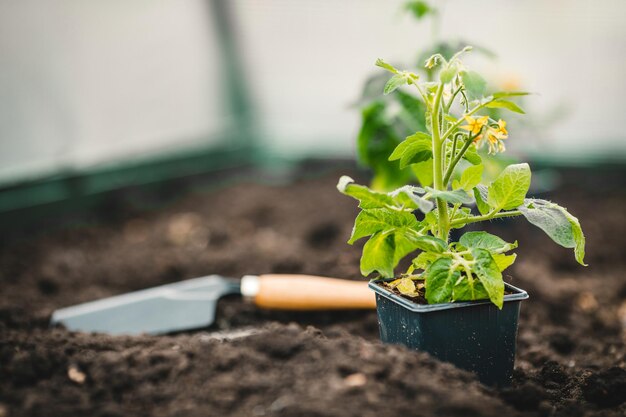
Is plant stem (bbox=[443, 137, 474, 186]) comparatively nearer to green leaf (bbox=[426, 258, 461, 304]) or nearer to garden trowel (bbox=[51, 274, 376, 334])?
green leaf (bbox=[426, 258, 461, 304])

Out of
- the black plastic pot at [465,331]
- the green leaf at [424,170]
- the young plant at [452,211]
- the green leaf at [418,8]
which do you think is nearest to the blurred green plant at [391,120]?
the green leaf at [418,8]

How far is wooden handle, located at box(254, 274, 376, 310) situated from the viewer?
68.2 inches

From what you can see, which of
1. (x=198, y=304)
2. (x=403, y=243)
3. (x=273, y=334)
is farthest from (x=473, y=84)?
(x=198, y=304)

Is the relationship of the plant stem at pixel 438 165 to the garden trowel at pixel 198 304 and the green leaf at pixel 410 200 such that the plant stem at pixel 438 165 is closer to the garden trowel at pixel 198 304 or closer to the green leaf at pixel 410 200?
the green leaf at pixel 410 200

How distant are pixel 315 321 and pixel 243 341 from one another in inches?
23.9

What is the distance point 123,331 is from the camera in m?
1.71

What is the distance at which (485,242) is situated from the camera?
1.16 metres

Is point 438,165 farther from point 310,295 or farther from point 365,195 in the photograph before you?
point 310,295

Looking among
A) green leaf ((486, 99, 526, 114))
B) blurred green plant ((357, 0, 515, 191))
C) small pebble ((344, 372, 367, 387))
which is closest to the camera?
small pebble ((344, 372, 367, 387))

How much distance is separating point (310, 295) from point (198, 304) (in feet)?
1.01

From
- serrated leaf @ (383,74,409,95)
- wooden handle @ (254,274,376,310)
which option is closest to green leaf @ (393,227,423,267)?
serrated leaf @ (383,74,409,95)

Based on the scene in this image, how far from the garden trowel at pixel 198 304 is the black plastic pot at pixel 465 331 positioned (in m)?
0.53

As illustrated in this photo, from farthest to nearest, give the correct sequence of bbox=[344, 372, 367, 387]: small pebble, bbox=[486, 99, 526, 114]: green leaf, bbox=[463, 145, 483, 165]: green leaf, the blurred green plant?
the blurred green plant
bbox=[463, 145, 483, 165]: green leaf
bbox=[486, 99, 526, 114]: green leaf
bbox=[344, 372, 367, 387]: small pebble

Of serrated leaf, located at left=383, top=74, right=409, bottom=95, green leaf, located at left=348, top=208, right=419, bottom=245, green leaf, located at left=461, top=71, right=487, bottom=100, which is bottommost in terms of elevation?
green leaf, located at left=348, top=208, right=419, bottom=245
